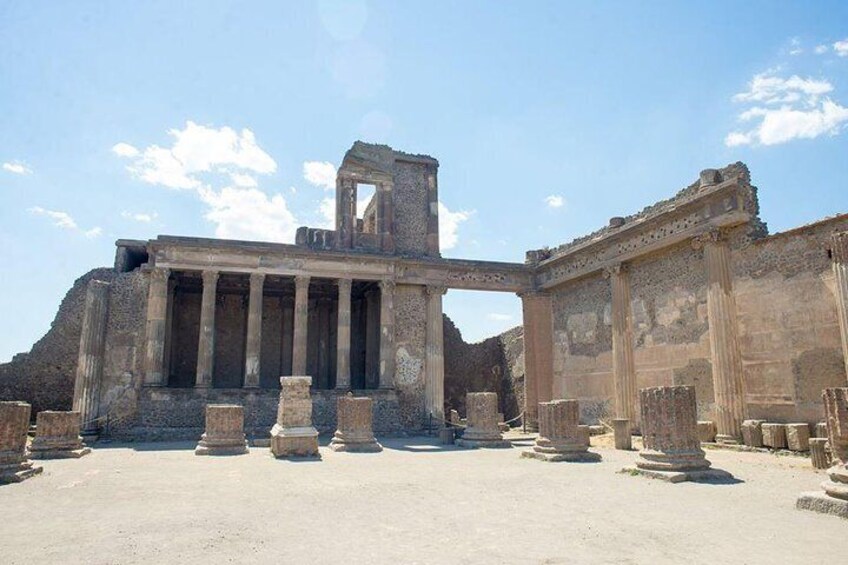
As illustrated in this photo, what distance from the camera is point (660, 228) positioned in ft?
47.5

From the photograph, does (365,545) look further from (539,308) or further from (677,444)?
(539,308)

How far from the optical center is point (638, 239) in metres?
15.3

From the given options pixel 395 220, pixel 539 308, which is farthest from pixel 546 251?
pixel 395 220

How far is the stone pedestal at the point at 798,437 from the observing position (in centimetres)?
→ 1046

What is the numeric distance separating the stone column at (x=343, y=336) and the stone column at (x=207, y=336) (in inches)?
147

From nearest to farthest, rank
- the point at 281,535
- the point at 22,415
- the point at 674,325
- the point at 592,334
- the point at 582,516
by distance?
the point at 281,535 → the point at 582,516 → the point at 22,415 → the point at 674,325 → the point at 592,334

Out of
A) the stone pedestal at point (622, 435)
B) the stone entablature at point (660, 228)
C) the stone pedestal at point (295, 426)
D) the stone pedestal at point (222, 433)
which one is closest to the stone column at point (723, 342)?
the stone entablature at point (660, 228)

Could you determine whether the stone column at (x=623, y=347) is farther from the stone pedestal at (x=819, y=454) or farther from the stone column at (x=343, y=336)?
the stone column at (x=343, y=336)

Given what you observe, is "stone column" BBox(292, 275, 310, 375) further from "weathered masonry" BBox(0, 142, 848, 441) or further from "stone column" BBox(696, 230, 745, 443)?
"stone column" BBox(696, 230, 745, 443)

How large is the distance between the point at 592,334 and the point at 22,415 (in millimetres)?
14167

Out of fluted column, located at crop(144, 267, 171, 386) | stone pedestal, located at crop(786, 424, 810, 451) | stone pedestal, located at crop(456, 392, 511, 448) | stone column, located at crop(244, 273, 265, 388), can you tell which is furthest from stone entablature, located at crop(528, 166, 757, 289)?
fluted column, located at crop(144, 267, 171, 386)

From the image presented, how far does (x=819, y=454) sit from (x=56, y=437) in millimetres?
13515

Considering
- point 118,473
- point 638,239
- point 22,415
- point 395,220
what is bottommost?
point 118,473

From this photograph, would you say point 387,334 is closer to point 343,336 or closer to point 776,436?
point 343,336
